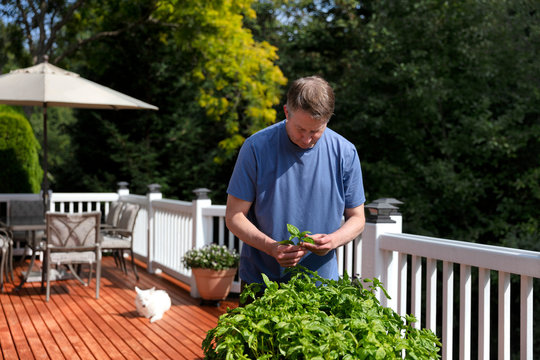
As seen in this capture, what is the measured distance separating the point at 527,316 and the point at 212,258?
3.32 m

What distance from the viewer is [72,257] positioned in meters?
5.50

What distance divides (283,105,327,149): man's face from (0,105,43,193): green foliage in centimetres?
781

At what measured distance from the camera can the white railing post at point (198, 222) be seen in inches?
226

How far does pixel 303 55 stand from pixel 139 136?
4520 mm

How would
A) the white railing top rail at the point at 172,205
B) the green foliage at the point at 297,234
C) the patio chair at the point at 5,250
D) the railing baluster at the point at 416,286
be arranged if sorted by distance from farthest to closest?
the white railing top rail at the point at 172,205 → the patio chair at the point at 5,250 → the railing baluster at the point at 416,286 → the green foliage at the point at 297,234

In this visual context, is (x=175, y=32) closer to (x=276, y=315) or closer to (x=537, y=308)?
(x=537, y=308)

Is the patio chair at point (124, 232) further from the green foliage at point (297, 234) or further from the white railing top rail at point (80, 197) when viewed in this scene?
the green foliage at point (297, 234)

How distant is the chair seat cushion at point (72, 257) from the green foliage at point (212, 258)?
3.16 feet

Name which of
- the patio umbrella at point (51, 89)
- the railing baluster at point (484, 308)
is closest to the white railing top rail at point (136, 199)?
A: the patio umbrella at point (51, 89)

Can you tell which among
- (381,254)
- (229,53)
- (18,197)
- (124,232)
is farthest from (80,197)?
(381,254)

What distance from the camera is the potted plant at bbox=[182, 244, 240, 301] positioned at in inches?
207

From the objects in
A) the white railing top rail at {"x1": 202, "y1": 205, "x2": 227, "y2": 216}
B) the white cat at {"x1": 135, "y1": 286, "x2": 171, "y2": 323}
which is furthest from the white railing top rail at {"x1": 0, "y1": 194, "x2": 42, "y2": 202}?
the white cat at {"x1": 135, "y1": 286, "x2": 171, "y2": 323}

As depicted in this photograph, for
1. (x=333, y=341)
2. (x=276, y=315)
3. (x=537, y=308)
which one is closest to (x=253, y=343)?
(x=276, y=315)

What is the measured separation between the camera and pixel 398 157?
39.4ft
